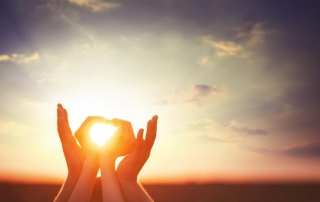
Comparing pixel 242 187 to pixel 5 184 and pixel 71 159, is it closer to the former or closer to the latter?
pixel 5 184

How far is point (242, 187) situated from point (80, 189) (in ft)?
33.8

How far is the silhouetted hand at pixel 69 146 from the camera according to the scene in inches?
144

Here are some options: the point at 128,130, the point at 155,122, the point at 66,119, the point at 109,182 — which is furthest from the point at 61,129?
the point at 155,122

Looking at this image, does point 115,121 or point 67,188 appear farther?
point 115,121

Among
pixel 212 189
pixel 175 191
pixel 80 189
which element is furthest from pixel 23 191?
pixel 80 189

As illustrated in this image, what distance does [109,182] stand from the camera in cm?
345

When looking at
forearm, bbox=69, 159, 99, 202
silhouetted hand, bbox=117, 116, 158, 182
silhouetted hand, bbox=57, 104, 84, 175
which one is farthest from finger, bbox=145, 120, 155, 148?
silhouetted hand, bbox=57, 104, 84, 175

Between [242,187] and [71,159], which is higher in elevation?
[242,187]

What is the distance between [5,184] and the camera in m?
11.0

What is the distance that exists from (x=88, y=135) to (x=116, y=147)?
0.35m

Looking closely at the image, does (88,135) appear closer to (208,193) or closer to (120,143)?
(120,143)

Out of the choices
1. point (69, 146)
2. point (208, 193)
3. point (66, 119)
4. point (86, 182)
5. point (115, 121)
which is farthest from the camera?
point (208, 193)

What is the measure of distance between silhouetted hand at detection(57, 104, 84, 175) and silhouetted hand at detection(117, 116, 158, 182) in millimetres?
446

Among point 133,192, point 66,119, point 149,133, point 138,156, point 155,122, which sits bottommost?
point 133,192
